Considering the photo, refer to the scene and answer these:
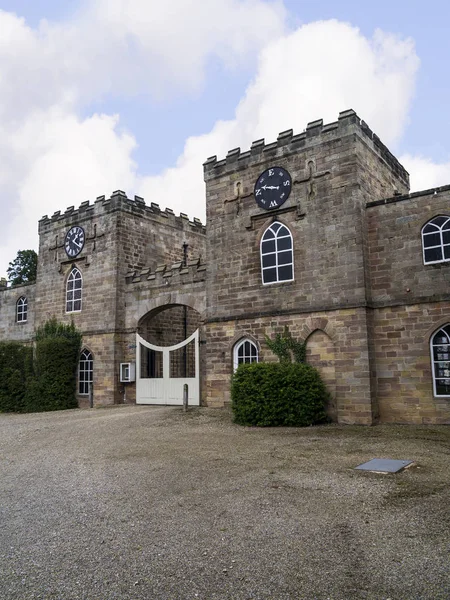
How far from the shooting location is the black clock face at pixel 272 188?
14930 millimetres

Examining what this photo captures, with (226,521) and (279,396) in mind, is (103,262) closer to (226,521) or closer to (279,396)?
(279,396)

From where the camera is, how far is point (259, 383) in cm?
1283

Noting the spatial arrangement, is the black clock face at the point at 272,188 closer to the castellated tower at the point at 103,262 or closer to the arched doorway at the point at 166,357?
the arched doorway at the point at 166,357

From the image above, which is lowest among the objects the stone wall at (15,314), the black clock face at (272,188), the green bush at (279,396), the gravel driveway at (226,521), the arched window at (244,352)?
the gravel driveway at (226,521)

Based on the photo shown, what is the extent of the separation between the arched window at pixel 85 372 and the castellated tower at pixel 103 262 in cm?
32

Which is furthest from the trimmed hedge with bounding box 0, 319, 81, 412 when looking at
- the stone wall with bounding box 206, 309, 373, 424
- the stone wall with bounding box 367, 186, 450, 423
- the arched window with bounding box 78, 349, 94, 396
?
the stone wall with bounding box 367, 186, 450, 423

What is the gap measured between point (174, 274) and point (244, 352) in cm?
447

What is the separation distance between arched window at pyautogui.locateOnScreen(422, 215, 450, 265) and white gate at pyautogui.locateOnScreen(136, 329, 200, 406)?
25.8 feet

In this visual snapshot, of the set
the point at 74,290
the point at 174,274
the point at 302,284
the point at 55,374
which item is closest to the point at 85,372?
the point at 55,374

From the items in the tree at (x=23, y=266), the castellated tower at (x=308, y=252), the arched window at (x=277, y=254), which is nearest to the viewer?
the castellated tower at (x=308, y=252)

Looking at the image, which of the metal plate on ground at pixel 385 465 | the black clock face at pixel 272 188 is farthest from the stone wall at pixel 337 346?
the metal plate on ground at pixel 385 465

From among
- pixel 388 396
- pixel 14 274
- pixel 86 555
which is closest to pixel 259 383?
pixel 388 396

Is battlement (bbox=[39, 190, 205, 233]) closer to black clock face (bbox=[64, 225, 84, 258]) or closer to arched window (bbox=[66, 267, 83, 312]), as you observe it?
black clock face (bbox=[64, 225, 84, 258])

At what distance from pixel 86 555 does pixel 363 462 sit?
16.3ft
